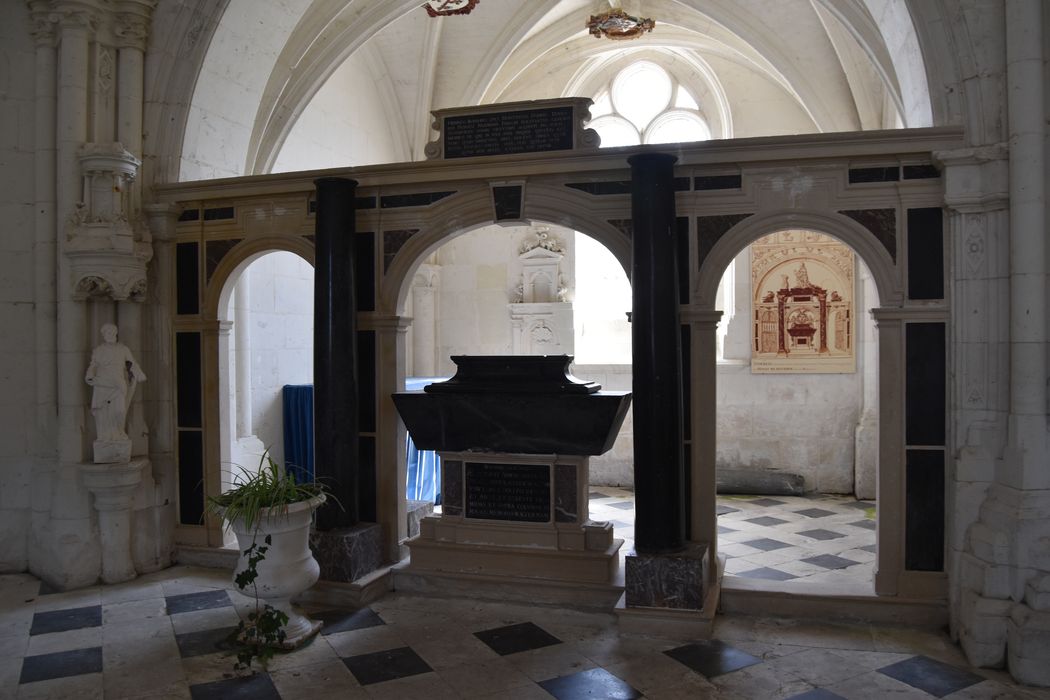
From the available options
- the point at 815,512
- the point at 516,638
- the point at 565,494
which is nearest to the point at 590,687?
the point at 516,638

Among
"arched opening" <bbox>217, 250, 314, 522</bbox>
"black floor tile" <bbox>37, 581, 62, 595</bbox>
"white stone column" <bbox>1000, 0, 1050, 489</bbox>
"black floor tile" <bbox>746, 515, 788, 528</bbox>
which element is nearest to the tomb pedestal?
"arched opening" <bbox>217, 250, 314, 522</bbox>

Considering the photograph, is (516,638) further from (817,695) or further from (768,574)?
(768,574)

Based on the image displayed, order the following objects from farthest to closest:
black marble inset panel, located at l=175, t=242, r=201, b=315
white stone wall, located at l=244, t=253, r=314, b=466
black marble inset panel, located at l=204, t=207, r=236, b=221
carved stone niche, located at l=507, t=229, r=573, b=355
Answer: carved stone niche, located at l=507, t=229, r=573, b=355, white stone wall, located at l=244, t=253, r=314, b=466, black marble inset panel, located at l=175, t=242, r=201, b=315, black marble inset panel, located at l=204, t=207, r=236, b=221

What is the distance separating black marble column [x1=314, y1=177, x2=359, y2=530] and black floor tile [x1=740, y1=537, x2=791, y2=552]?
11.2ft

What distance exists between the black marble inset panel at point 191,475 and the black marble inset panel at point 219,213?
5.26 ft

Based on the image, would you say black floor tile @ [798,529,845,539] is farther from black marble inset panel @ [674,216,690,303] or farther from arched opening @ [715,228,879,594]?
black marble inset panel @ [674,216,690,303]

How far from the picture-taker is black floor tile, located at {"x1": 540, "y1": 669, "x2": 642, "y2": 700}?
381cm

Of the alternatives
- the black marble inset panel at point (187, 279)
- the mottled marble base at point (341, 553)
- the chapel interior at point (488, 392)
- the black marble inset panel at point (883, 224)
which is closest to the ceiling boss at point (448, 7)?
the chapel interior at point (488, 392)

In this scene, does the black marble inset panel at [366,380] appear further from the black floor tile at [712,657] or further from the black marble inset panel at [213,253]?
the black floor tile at [712,657]

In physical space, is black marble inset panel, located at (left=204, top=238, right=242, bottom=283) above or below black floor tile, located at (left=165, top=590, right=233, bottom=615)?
above

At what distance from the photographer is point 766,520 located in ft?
25.4

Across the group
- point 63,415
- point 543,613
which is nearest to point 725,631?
point 543,613

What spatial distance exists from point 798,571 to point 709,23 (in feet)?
21.8

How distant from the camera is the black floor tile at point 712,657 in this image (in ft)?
13.5
